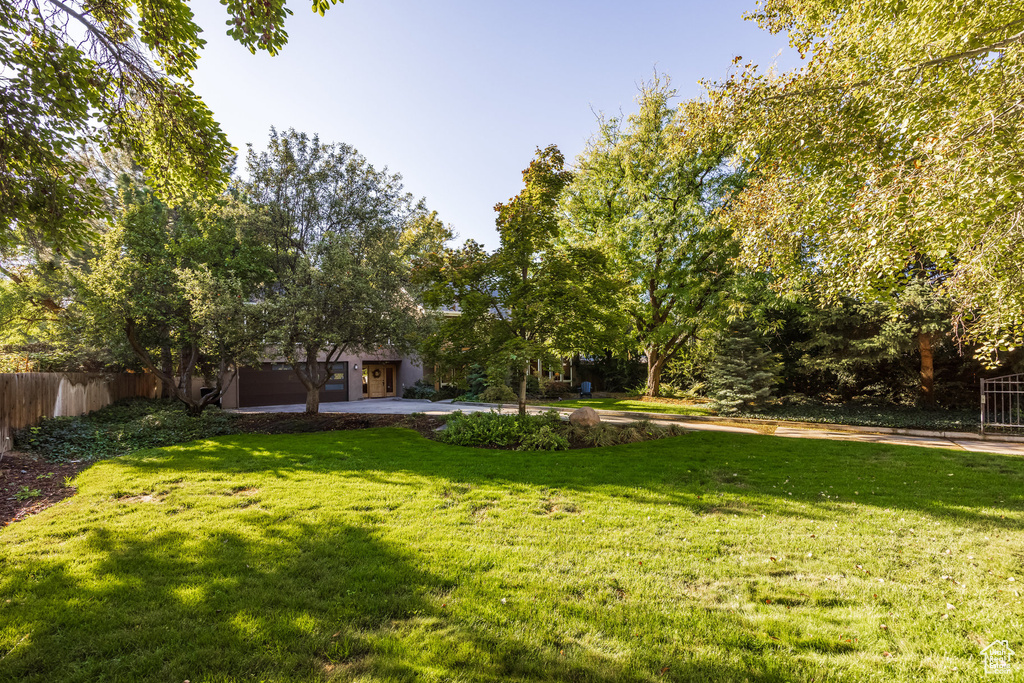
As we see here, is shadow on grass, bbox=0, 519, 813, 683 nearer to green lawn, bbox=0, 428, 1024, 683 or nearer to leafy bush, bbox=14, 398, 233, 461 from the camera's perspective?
green lawn, bbox=0, 428, 1024, 683

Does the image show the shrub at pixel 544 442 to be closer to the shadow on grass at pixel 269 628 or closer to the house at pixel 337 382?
the shadow on grass at pixel 269 628

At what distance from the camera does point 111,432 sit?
1008cm

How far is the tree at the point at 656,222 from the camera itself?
16906 millimetres

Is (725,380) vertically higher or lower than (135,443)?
higher

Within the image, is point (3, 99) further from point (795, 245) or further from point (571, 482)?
point (795, 245)

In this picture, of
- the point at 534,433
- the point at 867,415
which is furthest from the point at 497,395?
the point at 867,415

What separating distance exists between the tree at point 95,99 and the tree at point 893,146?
23.2 ft

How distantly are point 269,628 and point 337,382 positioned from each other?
73.2ft

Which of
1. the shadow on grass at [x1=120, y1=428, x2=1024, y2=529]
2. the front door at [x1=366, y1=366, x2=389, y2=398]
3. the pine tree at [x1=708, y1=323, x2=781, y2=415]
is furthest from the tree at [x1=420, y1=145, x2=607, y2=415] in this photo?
the front door at [x1=366, y1=366, x2=389, y2=398]

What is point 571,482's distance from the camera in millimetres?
6688

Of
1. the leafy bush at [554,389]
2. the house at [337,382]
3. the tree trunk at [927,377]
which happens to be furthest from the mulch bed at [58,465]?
the tree trunk at [927,377]

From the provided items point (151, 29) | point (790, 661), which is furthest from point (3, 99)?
point (790, 661)

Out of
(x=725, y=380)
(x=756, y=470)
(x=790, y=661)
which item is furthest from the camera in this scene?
(x=725, y=380)

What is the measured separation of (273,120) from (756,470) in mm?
16054
